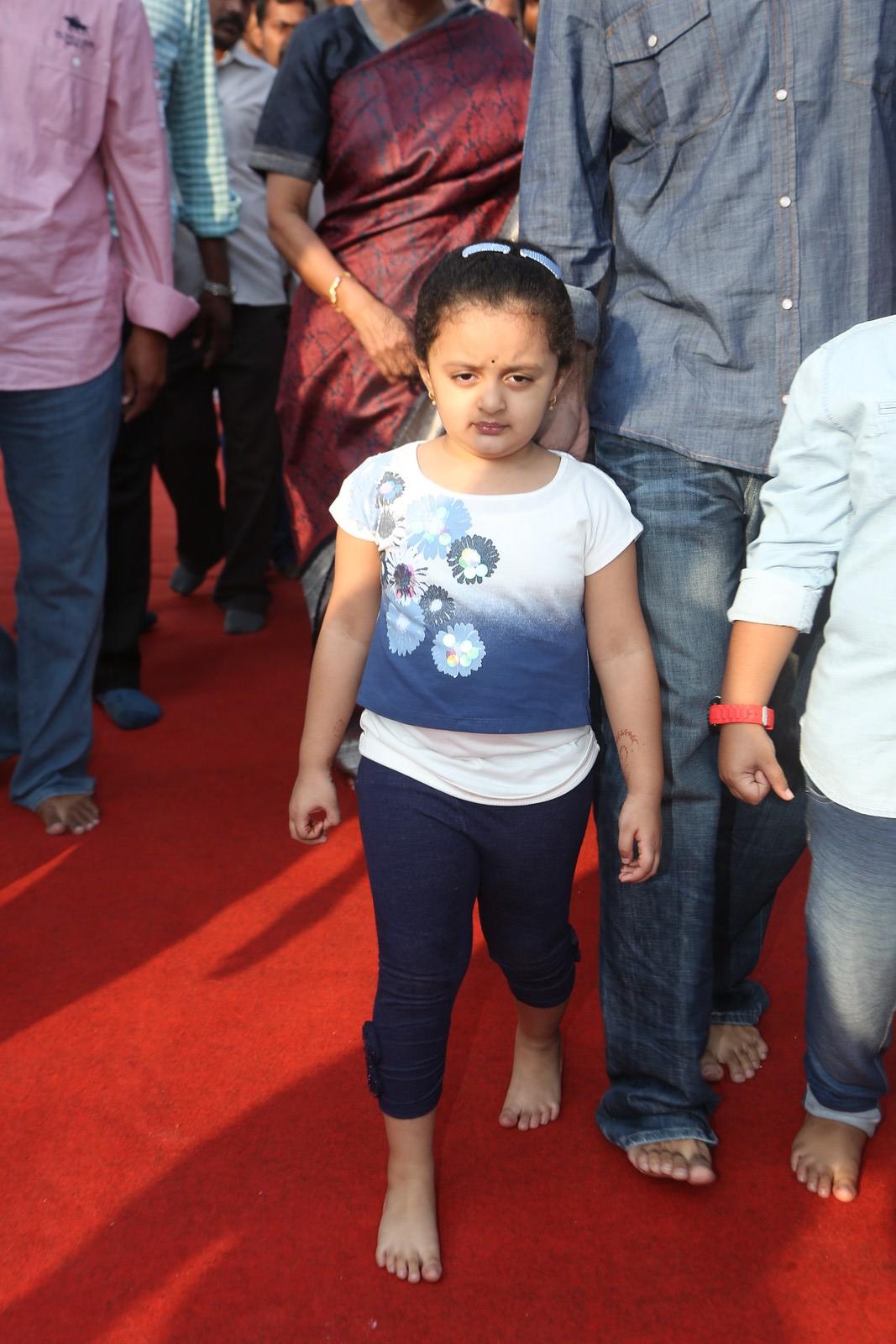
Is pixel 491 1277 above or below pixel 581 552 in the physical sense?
below

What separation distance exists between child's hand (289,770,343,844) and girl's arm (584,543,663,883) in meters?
0.39

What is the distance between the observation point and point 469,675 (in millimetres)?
1684

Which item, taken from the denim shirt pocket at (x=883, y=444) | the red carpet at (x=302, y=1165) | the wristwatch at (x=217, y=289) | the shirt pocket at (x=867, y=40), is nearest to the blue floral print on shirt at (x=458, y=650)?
the denim shirt pocket at (x=883, y=444)

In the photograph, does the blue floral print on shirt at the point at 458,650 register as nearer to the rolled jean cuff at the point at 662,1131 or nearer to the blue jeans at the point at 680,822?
the blue jeans at the point at 680,822

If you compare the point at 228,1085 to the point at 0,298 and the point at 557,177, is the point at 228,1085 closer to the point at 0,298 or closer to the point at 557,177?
the point at 557,177

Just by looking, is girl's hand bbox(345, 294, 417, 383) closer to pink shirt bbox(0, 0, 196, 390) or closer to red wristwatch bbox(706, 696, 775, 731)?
pink shirt bbox(0, 0, 196, 390)

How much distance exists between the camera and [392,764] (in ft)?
5.68

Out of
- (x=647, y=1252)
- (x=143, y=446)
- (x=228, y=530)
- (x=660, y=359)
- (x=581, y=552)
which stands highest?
(x=660, y=359)

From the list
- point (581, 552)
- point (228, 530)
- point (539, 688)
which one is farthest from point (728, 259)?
point (228, 530)

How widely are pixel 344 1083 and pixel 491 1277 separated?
0.47m

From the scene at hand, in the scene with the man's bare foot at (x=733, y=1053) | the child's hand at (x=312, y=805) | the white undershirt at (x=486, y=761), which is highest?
the white undershirt at (x=486, y=761)

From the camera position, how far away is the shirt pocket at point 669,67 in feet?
5.79

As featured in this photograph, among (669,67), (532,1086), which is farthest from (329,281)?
(532,1086)

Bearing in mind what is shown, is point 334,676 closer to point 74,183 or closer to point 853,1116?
point 853,1116
